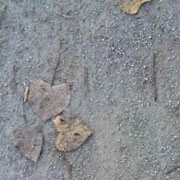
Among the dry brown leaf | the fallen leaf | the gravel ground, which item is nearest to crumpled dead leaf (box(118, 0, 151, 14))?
the gravel ground

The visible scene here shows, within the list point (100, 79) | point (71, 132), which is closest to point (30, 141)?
point (71, 132)

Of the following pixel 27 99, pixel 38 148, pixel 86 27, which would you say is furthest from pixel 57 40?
pixel 38 148

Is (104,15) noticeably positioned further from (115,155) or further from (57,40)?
(115,155)

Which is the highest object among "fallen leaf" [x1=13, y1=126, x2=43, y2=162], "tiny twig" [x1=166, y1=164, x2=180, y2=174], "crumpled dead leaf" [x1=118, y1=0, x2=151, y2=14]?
"crumpled dead leaf" [x1=118, y1=0, x2=151, y2=14]

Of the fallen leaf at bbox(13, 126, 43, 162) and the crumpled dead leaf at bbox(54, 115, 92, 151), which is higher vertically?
the crumpled dead leaf at bbox(54, 115, 92, 151)

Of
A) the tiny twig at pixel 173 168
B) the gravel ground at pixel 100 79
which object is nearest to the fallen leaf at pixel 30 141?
the gravel ground at pixel 100 79

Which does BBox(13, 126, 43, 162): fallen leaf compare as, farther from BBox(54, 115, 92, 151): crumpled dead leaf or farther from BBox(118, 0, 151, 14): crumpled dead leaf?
BBox(118, 0, 151, 14): crumpled dead leaf

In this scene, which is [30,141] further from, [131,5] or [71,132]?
[131,5]
